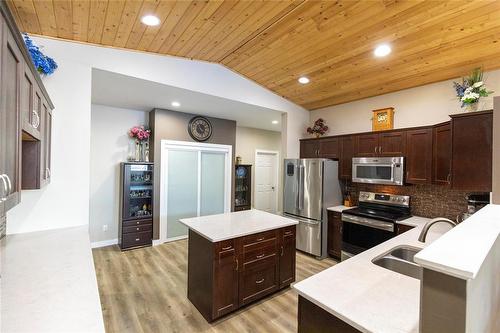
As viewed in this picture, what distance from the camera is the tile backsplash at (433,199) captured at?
3.18 metres

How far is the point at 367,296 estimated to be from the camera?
1251 mm

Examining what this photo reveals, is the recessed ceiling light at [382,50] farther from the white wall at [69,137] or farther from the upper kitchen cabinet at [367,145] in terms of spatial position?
the white wall at [69,137]

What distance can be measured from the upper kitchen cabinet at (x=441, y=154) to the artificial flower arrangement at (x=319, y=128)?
1843mm

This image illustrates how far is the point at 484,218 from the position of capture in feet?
3.93

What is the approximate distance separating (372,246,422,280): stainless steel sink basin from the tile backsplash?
1667 millimetres

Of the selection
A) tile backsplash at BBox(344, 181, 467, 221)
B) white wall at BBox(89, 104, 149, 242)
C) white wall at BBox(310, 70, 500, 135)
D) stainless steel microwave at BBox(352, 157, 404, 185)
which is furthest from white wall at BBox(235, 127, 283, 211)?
tile backsplash at BBox(344, 181, 467, 221)

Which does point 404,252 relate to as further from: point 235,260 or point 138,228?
point 138,228

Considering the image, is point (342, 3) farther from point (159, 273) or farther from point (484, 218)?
point (159, 273)

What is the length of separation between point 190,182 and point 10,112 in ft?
13.1

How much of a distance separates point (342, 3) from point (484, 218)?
2049mm

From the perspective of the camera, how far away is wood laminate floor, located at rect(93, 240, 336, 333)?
7.61 ft

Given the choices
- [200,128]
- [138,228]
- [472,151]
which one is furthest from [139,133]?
[472,151]

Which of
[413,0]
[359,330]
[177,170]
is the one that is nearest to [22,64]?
[359,330]

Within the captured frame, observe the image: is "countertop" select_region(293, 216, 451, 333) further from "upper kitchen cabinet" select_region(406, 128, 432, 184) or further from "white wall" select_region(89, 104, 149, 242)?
"white wall" select_region(89, 104, 149, 242)
